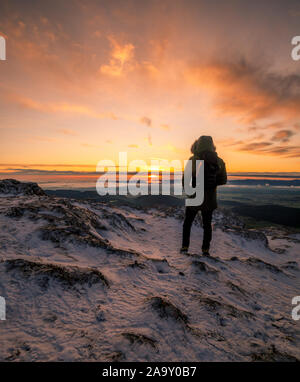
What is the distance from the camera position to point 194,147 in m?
8.12

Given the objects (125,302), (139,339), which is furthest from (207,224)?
(139,339)

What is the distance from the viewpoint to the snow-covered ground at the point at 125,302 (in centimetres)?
332

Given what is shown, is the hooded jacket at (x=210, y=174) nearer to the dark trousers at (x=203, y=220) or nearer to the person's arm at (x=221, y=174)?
the person's arm at (x=221, y=174)

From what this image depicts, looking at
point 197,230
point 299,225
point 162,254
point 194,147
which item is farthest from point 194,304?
point 299,225

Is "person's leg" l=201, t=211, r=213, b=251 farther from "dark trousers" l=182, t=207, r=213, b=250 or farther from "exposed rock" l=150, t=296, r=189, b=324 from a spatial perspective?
"exposed rock" l=150, t=296, r=189, b=324

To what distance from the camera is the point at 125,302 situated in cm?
471

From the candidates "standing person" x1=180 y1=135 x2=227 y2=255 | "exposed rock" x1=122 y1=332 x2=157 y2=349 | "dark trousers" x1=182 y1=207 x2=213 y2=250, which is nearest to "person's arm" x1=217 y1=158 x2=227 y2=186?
"standing person" x1=180 y1=135 x2=227 y2=255

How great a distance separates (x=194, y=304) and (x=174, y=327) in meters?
1.27

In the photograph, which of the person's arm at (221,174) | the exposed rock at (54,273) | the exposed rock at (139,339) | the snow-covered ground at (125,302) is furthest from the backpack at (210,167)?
the exposed rock at (139,339)

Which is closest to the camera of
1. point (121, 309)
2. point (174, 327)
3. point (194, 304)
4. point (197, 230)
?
point (174, 327)

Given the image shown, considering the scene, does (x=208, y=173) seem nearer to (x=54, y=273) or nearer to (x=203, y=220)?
(x=203, y=220)

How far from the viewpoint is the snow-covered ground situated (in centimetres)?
332
